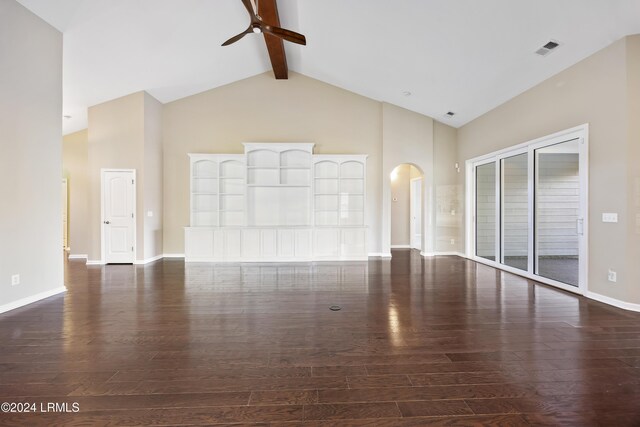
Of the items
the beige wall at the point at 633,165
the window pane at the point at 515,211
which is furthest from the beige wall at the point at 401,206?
the beige wall at the point at 633,165

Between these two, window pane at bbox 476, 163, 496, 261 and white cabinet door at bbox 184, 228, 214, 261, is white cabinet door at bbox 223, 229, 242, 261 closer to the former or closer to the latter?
white cabinet door at bbox 184, 228, 214, 261

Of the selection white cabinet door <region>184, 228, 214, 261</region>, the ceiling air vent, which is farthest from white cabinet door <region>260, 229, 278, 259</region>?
the ceiling air vent

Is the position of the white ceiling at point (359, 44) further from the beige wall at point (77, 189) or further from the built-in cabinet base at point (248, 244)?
the built-in cabinet base at point (248, 244)

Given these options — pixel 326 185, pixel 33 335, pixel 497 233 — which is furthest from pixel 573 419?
pixel 326 185

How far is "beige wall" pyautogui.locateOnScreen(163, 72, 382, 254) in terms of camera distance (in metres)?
7.24

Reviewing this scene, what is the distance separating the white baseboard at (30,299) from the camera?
344cm

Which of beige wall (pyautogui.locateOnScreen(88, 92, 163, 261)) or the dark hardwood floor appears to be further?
beige wall (pyautogui.locateOnScreen(88, 92, 163, 261))

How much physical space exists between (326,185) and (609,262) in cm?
511

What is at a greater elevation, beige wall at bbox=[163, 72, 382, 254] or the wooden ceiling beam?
the wooden ceiling beam

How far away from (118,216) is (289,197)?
12.2 ft

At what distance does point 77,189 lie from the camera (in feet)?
23.7

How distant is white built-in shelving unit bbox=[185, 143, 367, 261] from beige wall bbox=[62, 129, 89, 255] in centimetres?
270

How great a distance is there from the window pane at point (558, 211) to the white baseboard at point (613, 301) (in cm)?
34

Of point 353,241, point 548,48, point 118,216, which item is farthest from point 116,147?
point 548,48
